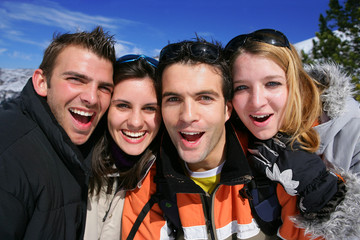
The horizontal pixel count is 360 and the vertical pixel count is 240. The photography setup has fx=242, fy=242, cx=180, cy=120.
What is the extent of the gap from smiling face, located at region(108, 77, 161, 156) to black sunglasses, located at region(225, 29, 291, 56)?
3.45 ft

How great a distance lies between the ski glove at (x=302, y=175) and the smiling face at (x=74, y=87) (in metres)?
1.84

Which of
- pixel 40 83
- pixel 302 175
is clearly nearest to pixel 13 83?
pixel 40 83

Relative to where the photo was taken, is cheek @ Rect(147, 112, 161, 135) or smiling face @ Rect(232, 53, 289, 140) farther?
cheek @ Rect(147, 112, 161, 135)

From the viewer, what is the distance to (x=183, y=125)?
8.17 feet

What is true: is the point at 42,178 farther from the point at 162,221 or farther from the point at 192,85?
the point at 192,85

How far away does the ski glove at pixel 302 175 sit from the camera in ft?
6.75

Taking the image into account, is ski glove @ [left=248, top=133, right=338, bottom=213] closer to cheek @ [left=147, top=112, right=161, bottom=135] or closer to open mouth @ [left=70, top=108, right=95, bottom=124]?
cheek @ [left=147, top=112, right=161, bottom=135]

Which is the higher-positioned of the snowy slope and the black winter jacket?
the snowy slope

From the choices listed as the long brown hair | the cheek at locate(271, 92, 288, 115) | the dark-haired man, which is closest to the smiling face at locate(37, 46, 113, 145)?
the long brown hair

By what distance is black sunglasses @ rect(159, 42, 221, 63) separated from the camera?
2584 mm

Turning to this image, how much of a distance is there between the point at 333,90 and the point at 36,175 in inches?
118

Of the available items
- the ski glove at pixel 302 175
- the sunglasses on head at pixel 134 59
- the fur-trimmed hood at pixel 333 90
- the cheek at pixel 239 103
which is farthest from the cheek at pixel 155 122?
the fur-trimmed hood at pixel 333 90

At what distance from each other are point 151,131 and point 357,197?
2.11 m

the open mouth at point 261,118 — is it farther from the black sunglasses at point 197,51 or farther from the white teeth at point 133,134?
the white teeth at point 133,134
